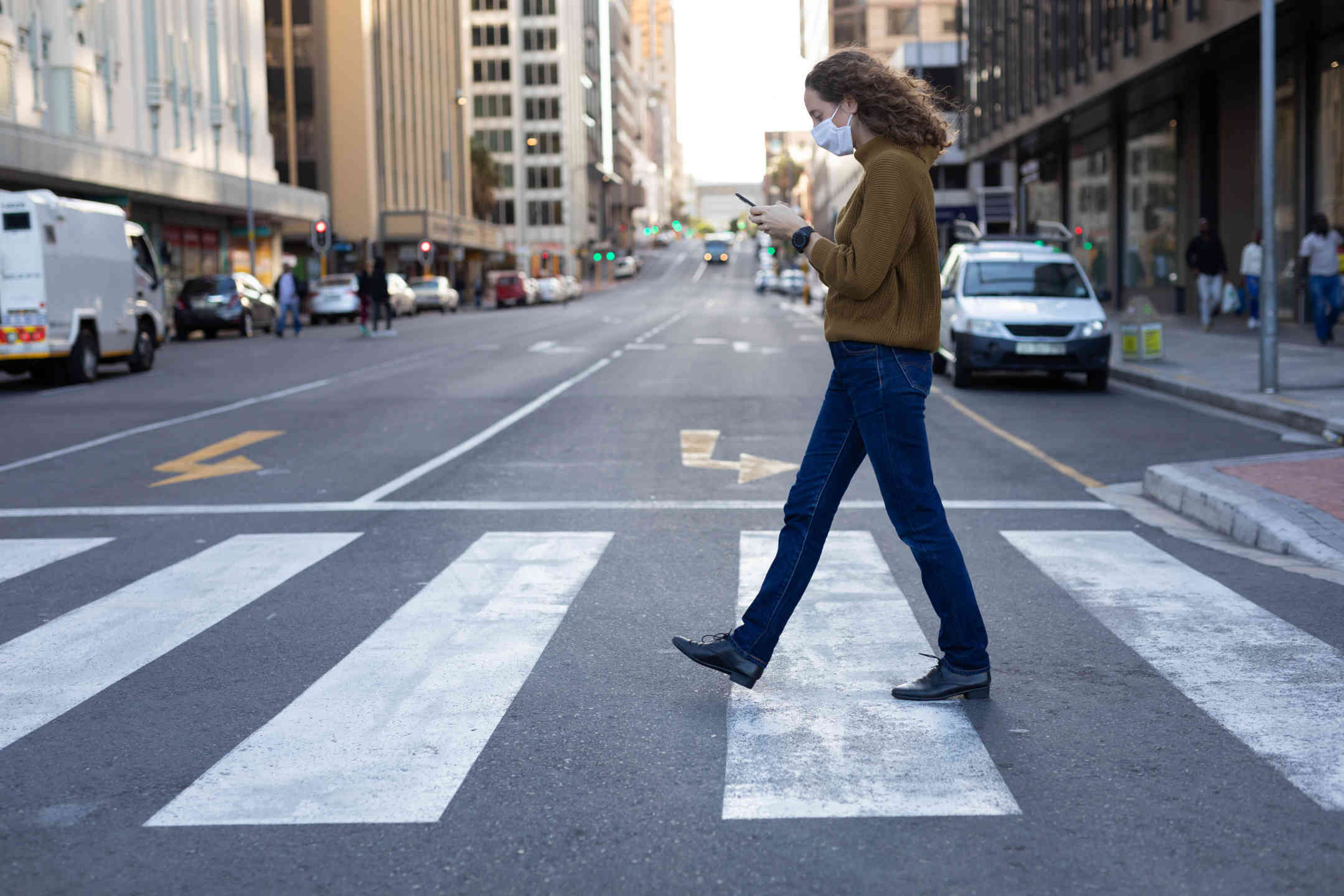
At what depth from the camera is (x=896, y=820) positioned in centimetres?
355

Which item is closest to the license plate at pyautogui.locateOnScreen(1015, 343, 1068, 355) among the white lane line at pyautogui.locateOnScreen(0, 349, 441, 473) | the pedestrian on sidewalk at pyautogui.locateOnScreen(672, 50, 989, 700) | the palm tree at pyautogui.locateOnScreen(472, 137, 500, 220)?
the white lane line at pyautogui.locateOnScreen(0, 349, 441, 473)

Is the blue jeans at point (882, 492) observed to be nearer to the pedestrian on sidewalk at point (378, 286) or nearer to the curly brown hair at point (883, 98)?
the curly brown hair at point (883, 98)

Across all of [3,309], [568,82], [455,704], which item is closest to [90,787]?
[455,704]

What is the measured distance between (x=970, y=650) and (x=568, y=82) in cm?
12441

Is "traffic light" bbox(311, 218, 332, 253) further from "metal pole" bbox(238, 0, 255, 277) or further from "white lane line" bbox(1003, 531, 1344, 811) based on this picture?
"white lane line" bbox(1003, 531, 1344, 811)

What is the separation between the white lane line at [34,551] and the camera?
282 inches

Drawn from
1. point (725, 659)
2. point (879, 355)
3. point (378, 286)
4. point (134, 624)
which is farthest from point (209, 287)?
point (879, 355)

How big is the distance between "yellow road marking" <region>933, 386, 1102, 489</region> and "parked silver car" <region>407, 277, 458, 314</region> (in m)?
48.1

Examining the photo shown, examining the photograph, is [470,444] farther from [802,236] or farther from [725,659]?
[802,236]

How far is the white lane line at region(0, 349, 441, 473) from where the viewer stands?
11977mm

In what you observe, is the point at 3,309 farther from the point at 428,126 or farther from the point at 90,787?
the point at 428,126

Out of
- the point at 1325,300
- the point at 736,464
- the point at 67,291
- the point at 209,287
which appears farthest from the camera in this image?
the point at 209,287

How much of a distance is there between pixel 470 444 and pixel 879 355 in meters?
8.31

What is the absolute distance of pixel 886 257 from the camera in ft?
14.3
